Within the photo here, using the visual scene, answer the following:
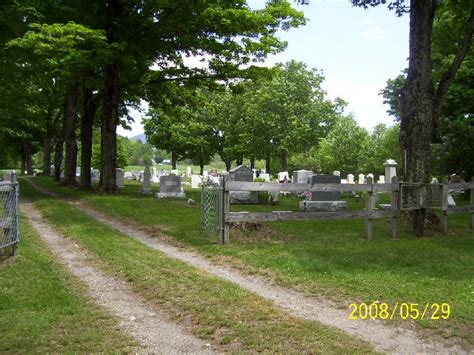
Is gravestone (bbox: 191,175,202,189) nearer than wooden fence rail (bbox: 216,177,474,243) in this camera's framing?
No

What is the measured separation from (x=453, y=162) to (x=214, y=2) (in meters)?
16.1

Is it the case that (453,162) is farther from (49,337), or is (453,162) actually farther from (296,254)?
(49,337)

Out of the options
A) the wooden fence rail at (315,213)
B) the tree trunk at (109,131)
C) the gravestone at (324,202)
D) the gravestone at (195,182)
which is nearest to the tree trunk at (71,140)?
the tree trunk at (109,131)

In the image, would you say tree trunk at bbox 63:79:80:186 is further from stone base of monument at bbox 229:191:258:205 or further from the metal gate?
the metal gate

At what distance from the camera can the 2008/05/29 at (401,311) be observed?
5.79 metres

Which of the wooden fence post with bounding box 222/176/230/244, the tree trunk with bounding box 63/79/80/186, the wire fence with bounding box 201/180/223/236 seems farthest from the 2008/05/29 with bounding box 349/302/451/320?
the tree trunk with bounding box 63/79/80/186

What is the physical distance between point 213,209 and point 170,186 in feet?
40.1

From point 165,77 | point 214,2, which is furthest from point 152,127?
point 214,2

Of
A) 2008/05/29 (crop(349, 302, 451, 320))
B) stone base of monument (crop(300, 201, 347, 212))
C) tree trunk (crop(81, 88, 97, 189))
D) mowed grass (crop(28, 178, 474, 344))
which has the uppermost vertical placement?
tree trunk (crop(81, 88, 97, 189))

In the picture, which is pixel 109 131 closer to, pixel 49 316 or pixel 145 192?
pixel 145 192

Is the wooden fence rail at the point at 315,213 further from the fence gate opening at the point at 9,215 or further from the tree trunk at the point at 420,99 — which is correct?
the fence gate opening at the point at 9,215

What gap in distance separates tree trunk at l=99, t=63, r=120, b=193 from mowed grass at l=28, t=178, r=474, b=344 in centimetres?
704

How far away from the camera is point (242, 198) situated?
66.6 ft

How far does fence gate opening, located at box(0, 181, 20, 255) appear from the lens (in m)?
8.20
